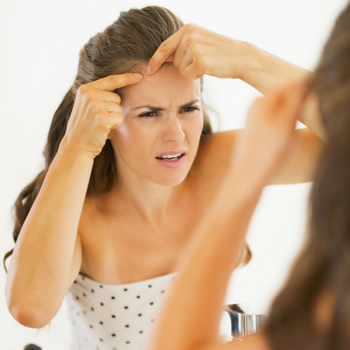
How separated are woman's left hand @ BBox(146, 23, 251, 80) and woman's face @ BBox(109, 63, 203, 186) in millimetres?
46

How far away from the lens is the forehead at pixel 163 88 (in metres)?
1.09

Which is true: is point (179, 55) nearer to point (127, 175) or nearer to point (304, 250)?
point (127, 175)

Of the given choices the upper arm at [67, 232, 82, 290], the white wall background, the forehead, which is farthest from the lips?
the white wall background

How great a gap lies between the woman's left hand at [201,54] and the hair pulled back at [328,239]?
2.16ft

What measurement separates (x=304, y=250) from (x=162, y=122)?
0.76m

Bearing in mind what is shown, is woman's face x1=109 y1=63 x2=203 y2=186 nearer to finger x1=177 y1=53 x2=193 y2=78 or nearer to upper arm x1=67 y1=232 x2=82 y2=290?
finger x1=177 y1=53 x2=193 y2=78

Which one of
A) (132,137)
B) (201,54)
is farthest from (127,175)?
(201,54)

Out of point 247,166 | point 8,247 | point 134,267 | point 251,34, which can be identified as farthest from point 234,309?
point 8,247

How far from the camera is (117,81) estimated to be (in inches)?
43.1

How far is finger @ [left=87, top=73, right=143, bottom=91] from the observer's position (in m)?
1.09

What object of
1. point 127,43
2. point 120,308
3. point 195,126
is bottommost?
point 120,308

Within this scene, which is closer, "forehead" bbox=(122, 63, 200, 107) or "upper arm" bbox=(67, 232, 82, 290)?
"forehead" bbox=(122, 63, 200, 107)

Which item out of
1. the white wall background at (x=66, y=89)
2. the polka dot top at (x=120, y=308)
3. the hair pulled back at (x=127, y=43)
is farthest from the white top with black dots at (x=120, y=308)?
the hair pulled back at (x=127, y=43)

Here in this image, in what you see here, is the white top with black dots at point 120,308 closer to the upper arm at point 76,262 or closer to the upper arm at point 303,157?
the upper arm at point 76,262
